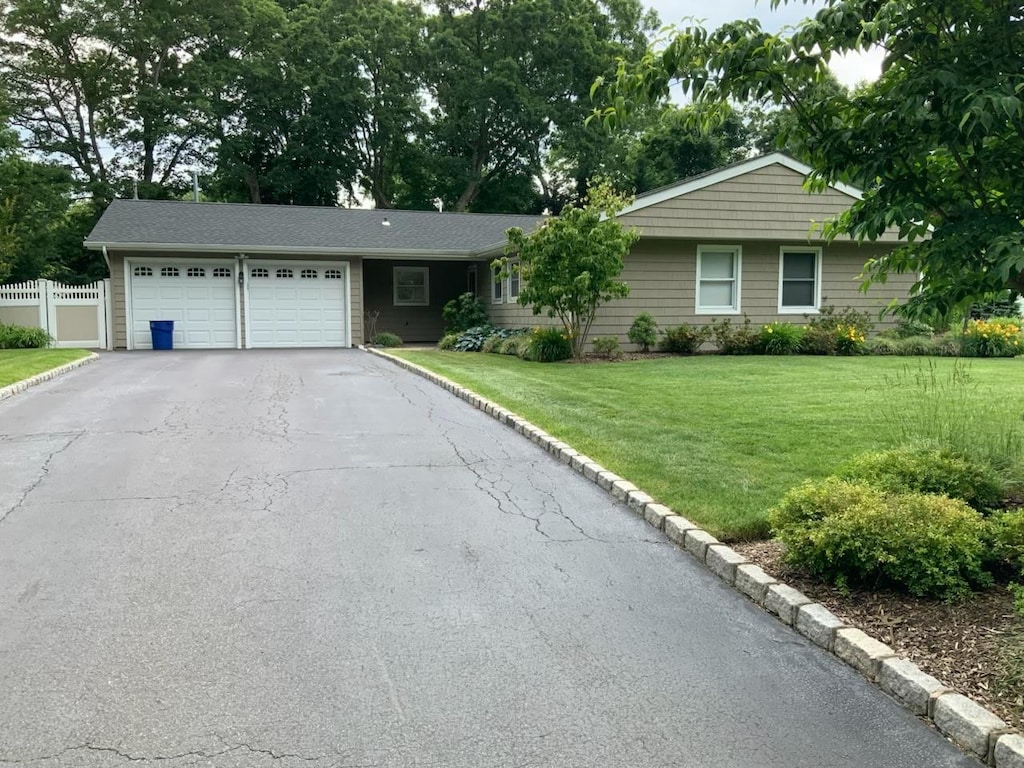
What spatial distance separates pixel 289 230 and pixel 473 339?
22.5 feet

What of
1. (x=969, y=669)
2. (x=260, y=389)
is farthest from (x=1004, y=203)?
(x=260, y=389)

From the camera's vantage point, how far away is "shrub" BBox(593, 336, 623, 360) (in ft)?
51.9

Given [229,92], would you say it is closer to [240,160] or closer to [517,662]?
[240,160]

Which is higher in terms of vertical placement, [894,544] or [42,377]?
[42,377]

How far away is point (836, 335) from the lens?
55.1 ft

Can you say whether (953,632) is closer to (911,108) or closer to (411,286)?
(911,108)

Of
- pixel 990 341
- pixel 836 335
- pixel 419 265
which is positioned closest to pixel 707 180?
pixel 836 335

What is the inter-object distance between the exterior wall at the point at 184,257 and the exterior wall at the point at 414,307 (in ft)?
6.51

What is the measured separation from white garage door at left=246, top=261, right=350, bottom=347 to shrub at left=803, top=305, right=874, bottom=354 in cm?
1203

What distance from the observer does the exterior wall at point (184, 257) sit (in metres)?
19.9

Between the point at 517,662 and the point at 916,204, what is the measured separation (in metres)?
3.12

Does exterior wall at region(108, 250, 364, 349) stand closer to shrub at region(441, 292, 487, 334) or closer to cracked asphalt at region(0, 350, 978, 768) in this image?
shrub at region(441, 292, 487, 334)

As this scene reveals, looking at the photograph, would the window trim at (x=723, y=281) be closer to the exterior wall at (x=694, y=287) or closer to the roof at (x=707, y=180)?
the exterior wall at (x=694, y=287)

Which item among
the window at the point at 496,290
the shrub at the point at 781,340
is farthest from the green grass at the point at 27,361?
the shrub at the point at 781,340
